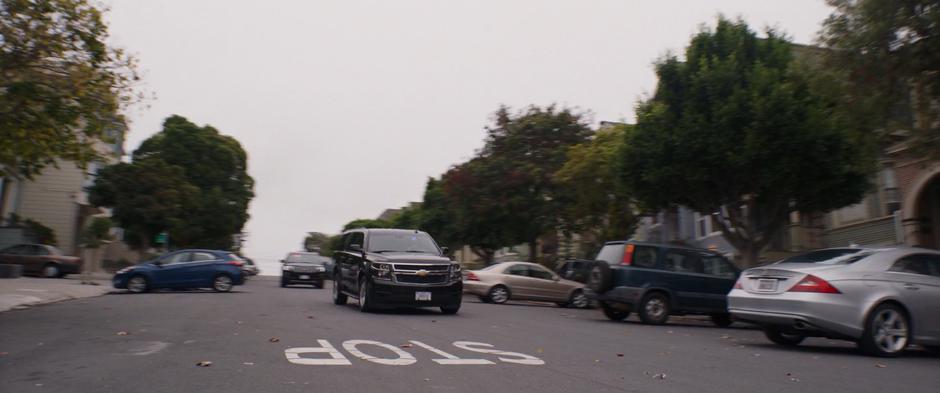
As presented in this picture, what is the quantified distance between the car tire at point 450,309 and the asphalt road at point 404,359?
1.81 m

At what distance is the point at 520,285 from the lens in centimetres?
2291

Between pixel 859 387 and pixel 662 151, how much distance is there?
11752 mm

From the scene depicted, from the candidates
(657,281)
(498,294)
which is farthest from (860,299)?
(498,294)

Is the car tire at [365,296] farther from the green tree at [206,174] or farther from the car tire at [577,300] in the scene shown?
the green tree at [206,174]

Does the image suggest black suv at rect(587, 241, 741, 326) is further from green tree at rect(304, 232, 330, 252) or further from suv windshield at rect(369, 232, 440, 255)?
green tree at rect(304, 232, 330, 252)

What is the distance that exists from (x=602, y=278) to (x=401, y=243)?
4.14 m

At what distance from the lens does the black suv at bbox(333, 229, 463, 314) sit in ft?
47.9

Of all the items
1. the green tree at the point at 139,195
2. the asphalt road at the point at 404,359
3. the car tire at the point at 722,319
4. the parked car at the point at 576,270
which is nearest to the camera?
the asphalt road at the point at 404,359

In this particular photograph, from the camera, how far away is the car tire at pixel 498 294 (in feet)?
→ 74.2

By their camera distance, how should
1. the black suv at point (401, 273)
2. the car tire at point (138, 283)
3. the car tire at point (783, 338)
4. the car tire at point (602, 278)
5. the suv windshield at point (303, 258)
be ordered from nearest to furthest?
the car tire at point (783, 338) → the black suv at point (401, 273) → the car tire at point (602, 278) → the car tire at point (138, 283) → the suv windshield at point (303, 258)

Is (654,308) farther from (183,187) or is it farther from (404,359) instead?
(183,187)

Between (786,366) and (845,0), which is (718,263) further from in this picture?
(786,366)

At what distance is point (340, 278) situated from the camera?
17.4m

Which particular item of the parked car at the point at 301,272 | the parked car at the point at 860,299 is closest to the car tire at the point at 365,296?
the parked car at the point at 860,299
